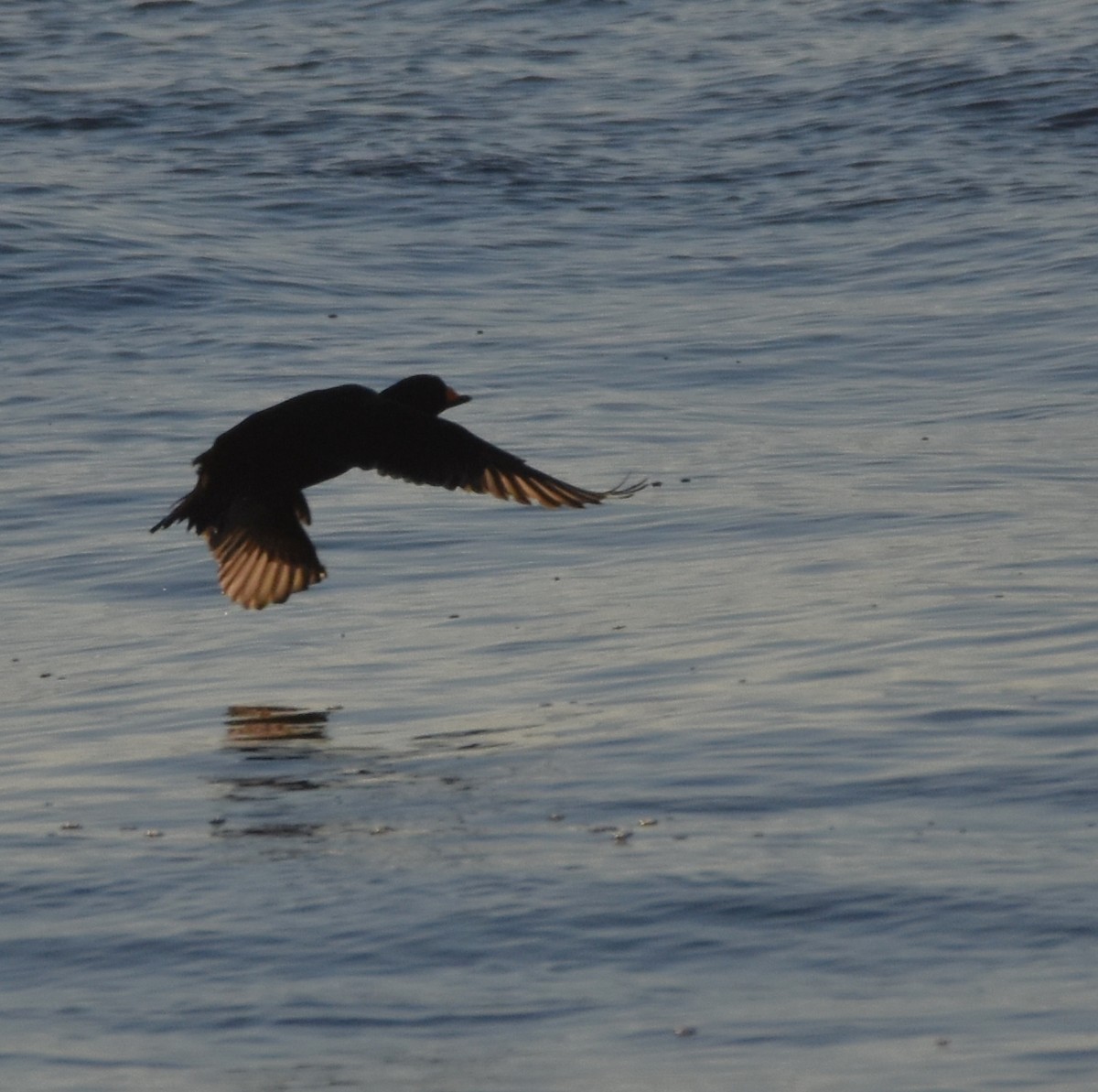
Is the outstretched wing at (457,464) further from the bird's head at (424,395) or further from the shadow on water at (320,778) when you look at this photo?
the shadow on water at (320,778)

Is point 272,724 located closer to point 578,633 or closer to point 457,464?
point 457,464

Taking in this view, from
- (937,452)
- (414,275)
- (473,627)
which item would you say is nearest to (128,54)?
(414,275)

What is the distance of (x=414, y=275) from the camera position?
601 inches

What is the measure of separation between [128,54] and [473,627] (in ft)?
53.5

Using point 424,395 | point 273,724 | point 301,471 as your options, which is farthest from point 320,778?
point 424,395

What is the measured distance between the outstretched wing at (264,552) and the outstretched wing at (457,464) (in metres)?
0.32

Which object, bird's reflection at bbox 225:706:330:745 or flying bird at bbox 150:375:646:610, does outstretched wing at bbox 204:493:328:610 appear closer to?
flying bird at bbox 150:375:646:610

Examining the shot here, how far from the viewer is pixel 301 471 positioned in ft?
22.7

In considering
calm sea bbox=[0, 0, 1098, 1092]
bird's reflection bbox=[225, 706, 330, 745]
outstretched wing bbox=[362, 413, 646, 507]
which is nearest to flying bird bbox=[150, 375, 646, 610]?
outstretched wing bbox=[362, 413, 646, 507]

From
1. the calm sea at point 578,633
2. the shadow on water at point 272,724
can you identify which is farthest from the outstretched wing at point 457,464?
the shadow on water at point 272,724

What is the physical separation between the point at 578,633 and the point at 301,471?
103cm

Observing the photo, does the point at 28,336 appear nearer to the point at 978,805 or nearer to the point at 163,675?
the point at 163,675

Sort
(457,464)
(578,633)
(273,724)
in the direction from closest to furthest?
(273,724)
(457,464)
(578,633)

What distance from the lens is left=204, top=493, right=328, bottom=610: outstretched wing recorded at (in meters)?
7.04
